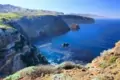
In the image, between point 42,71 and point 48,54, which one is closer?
point 42,71

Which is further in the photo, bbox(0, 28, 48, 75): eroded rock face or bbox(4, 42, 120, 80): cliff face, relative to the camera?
bbox(0, 28, 48, 75): eroded rock face

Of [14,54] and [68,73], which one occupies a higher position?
[68,73]

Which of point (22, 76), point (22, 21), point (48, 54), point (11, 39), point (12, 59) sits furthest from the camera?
point (22, 21)

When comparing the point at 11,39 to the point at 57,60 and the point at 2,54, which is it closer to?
the point at 2,54

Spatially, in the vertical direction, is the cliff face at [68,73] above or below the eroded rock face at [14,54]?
above

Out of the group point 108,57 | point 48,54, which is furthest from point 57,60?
point 108,57

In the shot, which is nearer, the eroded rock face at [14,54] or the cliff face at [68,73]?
the cliff face at [68,73]

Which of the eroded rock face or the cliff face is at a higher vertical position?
the cliff face

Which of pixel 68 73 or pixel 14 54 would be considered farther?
pixel 14 54
